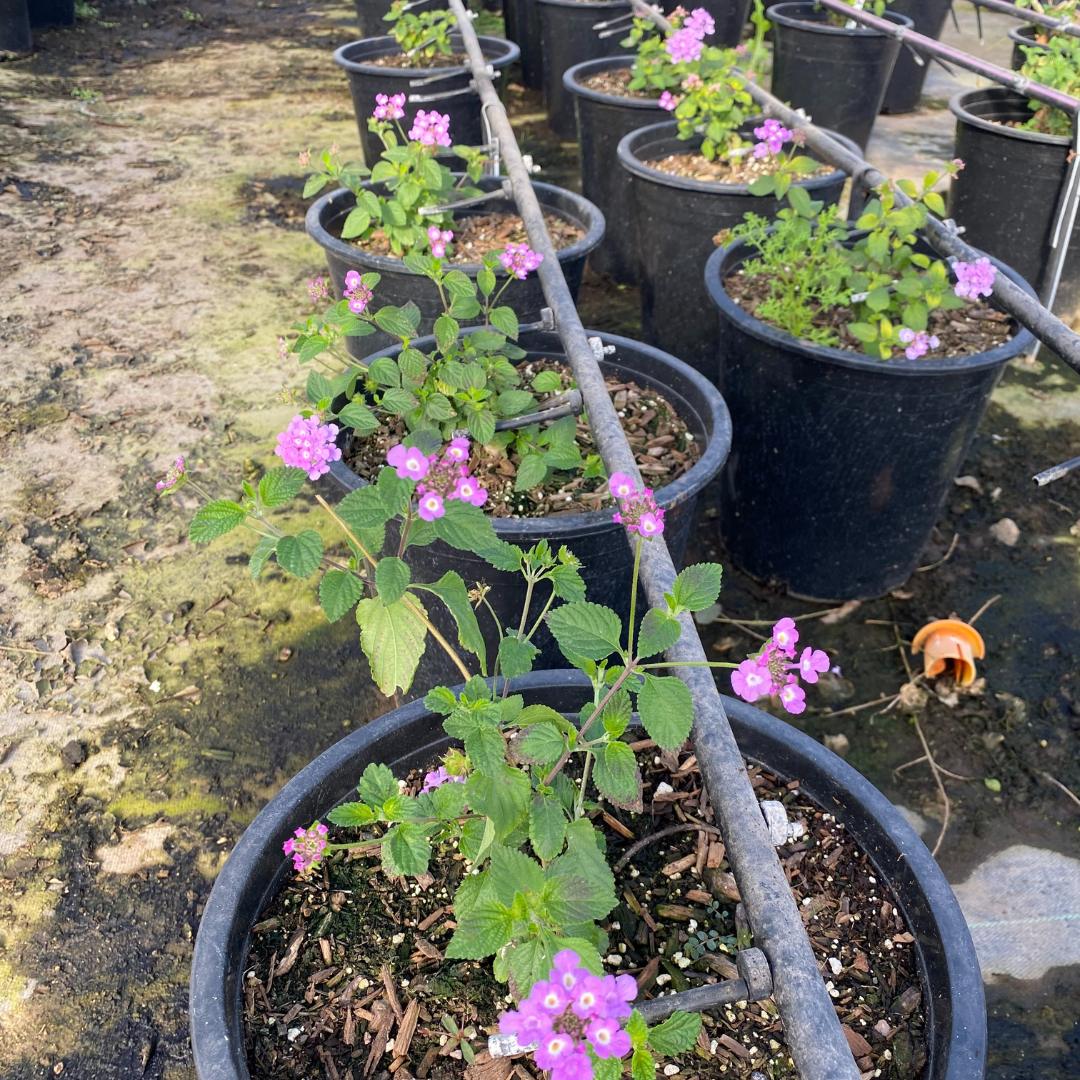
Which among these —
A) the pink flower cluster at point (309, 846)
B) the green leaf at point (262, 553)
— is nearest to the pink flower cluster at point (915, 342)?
the green leaf at point (262, 553)

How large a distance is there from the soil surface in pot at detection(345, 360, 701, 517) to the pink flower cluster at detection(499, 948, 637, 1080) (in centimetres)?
112

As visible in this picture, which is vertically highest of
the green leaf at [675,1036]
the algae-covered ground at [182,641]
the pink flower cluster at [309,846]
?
the green leaf at [675,1036]

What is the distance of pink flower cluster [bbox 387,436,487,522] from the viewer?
978 mm

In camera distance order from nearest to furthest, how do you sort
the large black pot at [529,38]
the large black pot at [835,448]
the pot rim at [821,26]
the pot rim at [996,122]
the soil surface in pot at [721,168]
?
1. the large black pot at [835,448]
2. the soil surface in pot at [721,168]
3. the pot rim at [996,122]
4. the pot rim at [821,26]
5. the large black pot at [529,38]

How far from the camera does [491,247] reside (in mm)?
2689

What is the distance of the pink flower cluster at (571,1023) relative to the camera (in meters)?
0.66

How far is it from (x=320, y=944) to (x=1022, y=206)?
3576mm

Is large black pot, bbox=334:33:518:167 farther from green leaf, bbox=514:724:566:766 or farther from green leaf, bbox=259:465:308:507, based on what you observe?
green leaf, bbox=514:724:566:766

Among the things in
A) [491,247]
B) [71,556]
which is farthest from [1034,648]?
[71,556]

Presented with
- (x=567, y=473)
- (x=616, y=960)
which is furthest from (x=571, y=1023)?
(x=567, y=473)

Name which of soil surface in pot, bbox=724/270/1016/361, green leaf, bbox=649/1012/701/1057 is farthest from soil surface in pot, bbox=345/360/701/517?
green leaf, bbox=649/1012/701/1057

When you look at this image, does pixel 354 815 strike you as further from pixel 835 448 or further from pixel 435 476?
pixel 835 448

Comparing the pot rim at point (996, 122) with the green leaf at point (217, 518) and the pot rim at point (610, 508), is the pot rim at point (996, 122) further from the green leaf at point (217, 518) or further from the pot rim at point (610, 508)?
the green leaf at point (217, 518)

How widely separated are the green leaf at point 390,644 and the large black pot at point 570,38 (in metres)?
4.42
